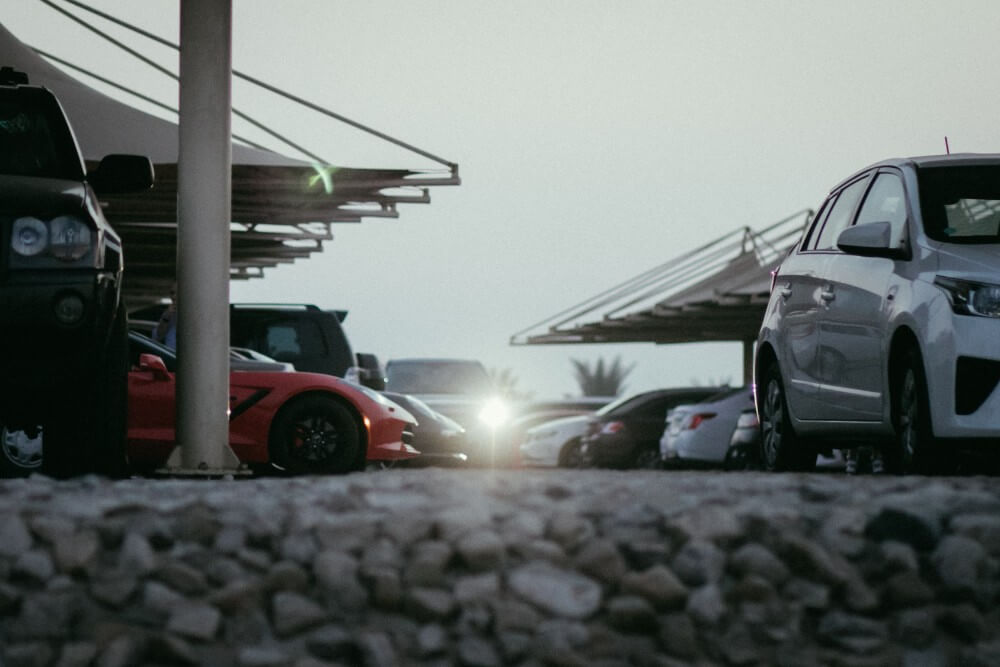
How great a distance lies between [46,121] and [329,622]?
14.7 feet

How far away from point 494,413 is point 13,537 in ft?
48.1

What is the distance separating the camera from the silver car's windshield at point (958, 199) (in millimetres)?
7746

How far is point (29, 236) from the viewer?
21.9ft

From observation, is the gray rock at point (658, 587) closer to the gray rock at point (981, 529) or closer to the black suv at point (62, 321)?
the gray rock at point (981, 529)

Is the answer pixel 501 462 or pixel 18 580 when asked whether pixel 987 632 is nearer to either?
pixel 18 580

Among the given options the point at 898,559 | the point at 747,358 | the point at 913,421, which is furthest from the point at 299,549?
the point at 747,358

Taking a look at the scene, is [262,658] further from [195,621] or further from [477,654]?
[477,654]

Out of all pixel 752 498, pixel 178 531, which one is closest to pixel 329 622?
pixel 178 531

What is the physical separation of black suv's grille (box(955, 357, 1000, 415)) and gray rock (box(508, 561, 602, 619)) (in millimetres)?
2865

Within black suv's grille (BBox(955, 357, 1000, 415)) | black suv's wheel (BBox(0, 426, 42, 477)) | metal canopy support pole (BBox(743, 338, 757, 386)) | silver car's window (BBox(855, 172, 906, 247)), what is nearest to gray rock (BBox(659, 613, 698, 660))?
black suv's grille (BBox(955, 357, 1000, 415))

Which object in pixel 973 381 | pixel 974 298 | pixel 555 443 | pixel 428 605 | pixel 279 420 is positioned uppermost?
pixel 974 298

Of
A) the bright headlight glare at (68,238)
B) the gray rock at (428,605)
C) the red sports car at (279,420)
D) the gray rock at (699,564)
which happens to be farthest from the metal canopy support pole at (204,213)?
the gray rock at (699,564)

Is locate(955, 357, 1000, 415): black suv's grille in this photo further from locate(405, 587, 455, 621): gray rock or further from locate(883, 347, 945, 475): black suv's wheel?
locate(405, 587, 455, 621): gray rock

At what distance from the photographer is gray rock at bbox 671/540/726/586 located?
4.67 m
